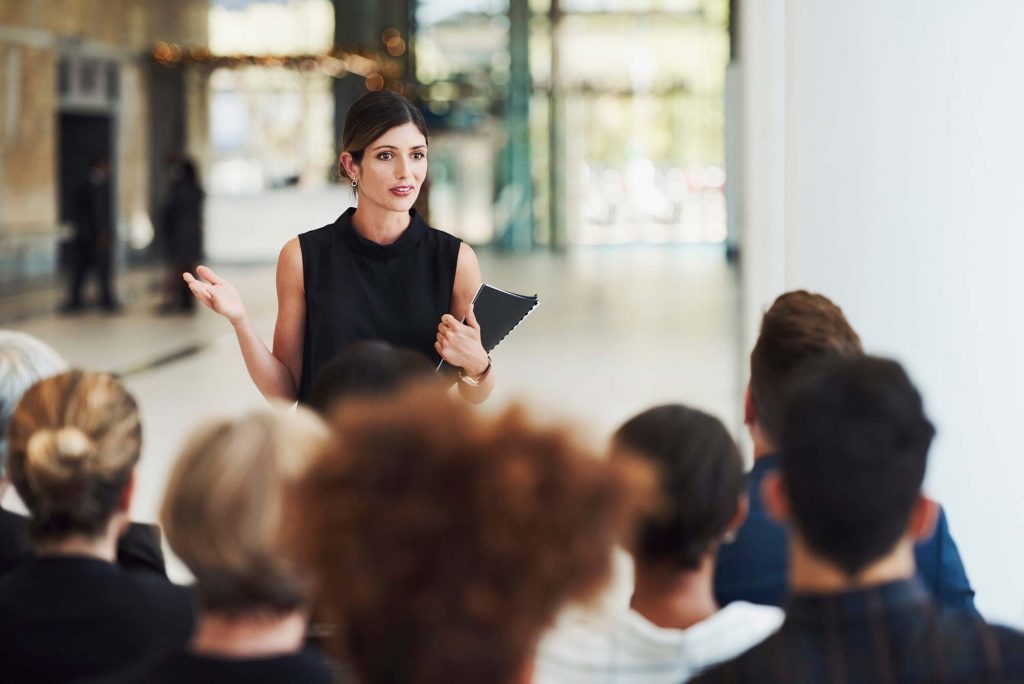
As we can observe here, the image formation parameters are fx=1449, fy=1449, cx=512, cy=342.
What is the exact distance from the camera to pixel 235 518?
142 centimetres

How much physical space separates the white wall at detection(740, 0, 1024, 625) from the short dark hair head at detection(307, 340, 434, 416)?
2.21m

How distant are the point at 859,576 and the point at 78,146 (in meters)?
19.8

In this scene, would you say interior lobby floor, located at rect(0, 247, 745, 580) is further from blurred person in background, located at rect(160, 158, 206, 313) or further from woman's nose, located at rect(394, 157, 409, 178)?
woman's nose, located at rect(394, 157, 409, 178)

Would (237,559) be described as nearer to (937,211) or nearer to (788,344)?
(788,344)

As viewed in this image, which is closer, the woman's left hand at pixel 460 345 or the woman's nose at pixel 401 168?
the woman's left hand at pixel 460 345

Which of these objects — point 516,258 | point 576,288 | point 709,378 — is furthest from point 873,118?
point 516,258

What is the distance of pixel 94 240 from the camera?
14.6m

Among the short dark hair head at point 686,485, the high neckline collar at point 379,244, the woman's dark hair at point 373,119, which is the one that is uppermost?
the woman's dark hair at point 373,119

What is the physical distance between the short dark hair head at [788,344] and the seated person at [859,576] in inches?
35.2

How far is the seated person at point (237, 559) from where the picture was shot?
55.7 inches

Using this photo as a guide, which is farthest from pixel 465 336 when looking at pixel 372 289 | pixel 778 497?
pixel 778 497

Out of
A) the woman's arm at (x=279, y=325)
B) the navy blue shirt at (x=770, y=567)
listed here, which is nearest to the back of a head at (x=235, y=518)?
the navy blue shirt at (x=770, y=567)

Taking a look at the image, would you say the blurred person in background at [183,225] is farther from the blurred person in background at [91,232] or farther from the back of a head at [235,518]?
the back of a head at [235,518]

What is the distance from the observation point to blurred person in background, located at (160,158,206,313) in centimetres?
1545
